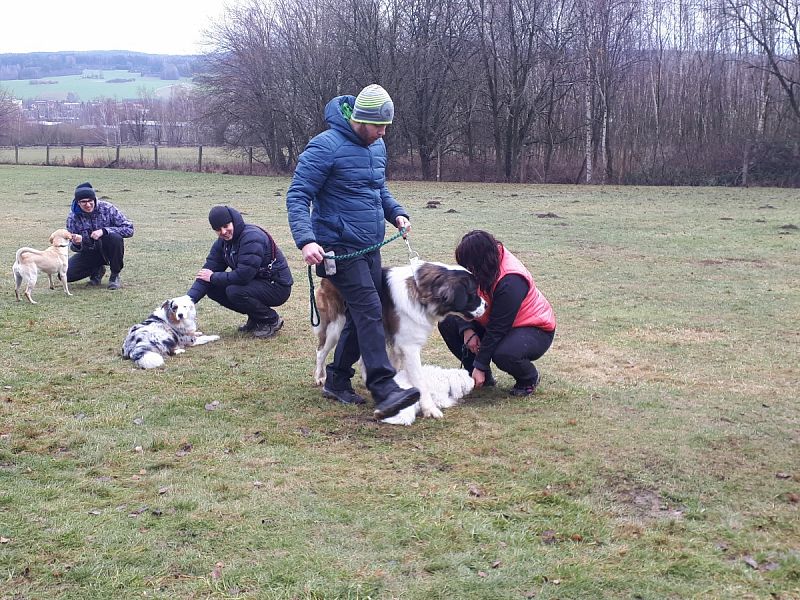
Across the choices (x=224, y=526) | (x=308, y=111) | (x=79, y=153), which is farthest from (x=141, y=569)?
(x=79, y=153)

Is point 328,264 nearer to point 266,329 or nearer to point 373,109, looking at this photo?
point 373,109

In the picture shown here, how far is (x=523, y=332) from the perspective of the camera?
5.73 metres

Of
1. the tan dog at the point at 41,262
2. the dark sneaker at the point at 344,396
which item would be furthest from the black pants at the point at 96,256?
the dark sneaker at the point at 344,396

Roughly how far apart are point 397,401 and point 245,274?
2.85 metres

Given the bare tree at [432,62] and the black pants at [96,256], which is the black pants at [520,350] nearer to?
the black pants at [96,256]

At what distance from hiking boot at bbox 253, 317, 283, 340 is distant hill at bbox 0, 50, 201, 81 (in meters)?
115

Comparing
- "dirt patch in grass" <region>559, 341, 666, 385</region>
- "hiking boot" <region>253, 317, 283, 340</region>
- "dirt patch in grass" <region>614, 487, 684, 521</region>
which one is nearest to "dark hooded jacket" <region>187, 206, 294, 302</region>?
"hiking boot" <region>253, 317, 283, 340</region>

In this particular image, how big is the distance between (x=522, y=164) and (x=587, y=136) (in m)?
2.94

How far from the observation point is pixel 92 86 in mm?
103625

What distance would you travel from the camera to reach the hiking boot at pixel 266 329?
25.5 ft

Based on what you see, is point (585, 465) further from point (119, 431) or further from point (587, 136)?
point (587, 136)

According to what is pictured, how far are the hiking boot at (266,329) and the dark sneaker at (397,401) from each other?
9.30 ft

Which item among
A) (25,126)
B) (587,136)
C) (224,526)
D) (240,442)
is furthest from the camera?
(25,126)

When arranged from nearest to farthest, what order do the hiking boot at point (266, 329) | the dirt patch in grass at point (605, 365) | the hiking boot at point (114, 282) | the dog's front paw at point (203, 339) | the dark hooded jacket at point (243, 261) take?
the dirt patch in grass at point (605, 365) → the dark hooded jacket at point (243, 261) → the dog's front paw at point (203, 339) → the hiking boot at point (266, 329) → the hiking boot at point (114, 282)
